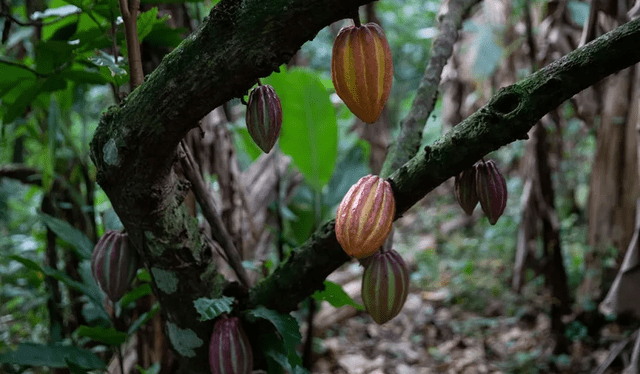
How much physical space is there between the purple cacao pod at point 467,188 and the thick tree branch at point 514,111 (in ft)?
0.20

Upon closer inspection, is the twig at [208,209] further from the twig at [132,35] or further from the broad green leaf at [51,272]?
Answer: the broad green leaf at [51,272]

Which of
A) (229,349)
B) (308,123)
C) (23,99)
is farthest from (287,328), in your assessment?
(308,123)

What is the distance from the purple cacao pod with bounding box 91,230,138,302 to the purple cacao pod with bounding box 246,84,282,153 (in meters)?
0.37

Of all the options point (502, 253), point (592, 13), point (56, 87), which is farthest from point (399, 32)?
point (56, 87)

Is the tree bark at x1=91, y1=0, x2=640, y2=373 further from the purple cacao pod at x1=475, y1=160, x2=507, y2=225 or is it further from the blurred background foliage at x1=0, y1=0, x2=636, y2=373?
the blurred background foliage at x1=0, y1=0, x2=636, y2=373

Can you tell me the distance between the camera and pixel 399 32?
5258 mm

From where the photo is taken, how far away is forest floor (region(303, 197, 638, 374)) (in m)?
2.22

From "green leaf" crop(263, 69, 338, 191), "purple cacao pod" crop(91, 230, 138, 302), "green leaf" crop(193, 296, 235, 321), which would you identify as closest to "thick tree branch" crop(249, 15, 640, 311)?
"green leaf" crop(193, 296, 235, 321)

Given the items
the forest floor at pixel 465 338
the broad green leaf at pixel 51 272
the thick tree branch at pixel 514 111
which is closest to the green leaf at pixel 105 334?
the broad green leaf at pixel 51 272

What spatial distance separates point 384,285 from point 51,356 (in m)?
0.79

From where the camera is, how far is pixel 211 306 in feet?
2.99

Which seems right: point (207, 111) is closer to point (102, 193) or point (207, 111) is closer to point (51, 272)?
point (51, 272)

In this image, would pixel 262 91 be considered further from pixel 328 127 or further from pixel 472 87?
pixel 472 87

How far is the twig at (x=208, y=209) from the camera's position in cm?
96
